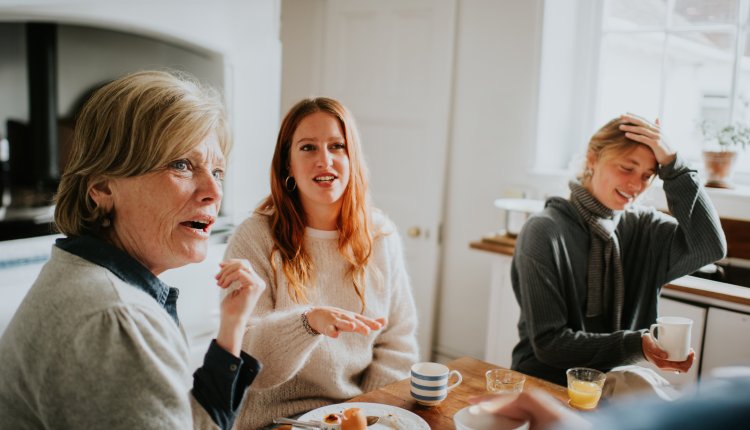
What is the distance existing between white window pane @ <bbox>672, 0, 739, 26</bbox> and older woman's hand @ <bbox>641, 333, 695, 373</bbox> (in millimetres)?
1747

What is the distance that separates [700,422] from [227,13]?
2.28 meters

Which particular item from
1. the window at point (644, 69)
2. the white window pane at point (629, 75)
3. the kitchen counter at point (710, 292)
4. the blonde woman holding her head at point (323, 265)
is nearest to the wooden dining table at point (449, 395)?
the blonde woman holding her head at point (323, 265)

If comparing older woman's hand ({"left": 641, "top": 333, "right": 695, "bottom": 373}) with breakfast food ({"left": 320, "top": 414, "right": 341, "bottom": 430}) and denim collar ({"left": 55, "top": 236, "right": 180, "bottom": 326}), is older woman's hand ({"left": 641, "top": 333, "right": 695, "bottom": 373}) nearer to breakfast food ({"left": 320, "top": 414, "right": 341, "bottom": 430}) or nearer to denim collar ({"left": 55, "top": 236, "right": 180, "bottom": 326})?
breakfast food ({"left": 320, "top": 414, "right": 341, "bottom": 430})

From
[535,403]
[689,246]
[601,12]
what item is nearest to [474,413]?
[535,403]

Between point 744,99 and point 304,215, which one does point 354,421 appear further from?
point 744,99

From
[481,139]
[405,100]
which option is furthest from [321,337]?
[405,100]

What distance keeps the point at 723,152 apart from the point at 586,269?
1095 mm

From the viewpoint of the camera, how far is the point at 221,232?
260 cm

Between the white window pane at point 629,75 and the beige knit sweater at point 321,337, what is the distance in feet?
5.43

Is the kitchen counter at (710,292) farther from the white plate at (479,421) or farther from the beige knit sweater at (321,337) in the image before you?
the white plate at (479,421)

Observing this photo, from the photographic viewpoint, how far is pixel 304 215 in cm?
190

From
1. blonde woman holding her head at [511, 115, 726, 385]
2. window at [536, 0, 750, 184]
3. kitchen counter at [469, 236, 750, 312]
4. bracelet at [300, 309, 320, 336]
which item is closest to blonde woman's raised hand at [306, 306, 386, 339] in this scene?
bracelet at [300, 309, 320, 336]

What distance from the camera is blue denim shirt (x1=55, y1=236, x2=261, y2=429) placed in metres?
0.99

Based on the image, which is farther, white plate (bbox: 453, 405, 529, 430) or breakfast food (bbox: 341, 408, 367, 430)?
breakfast food (bbox: 341, 408, 367, 430)
